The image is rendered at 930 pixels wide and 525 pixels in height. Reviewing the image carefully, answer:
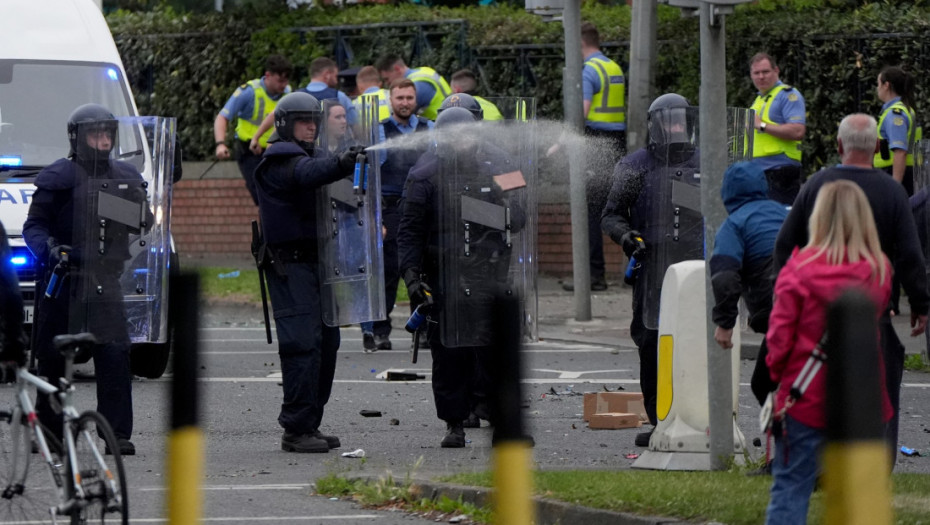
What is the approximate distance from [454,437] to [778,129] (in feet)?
17.4

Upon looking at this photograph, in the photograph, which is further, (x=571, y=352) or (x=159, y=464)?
(x=571, y=352)

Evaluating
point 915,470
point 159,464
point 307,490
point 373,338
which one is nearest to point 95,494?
point 307,490

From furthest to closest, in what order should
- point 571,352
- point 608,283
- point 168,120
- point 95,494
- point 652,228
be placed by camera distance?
point 608,283
point 571,352
point 168,120
point 652,228
point 95,494

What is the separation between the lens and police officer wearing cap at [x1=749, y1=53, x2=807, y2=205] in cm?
1345

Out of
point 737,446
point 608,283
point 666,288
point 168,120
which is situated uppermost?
point 168,120

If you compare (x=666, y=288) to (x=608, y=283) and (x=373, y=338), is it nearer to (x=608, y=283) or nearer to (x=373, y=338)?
(x=373, y=338)

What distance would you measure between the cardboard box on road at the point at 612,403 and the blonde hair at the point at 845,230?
13.8 ft

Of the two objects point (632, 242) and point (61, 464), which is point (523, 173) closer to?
point (632, 242)

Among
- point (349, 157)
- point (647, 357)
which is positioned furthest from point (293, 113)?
point (647, 357)

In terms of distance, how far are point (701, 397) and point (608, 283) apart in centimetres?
918

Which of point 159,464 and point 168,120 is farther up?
point 168,120

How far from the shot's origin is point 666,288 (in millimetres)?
8391

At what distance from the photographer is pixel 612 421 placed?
9.77 meters

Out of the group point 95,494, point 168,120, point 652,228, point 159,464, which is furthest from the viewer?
point 168,120
